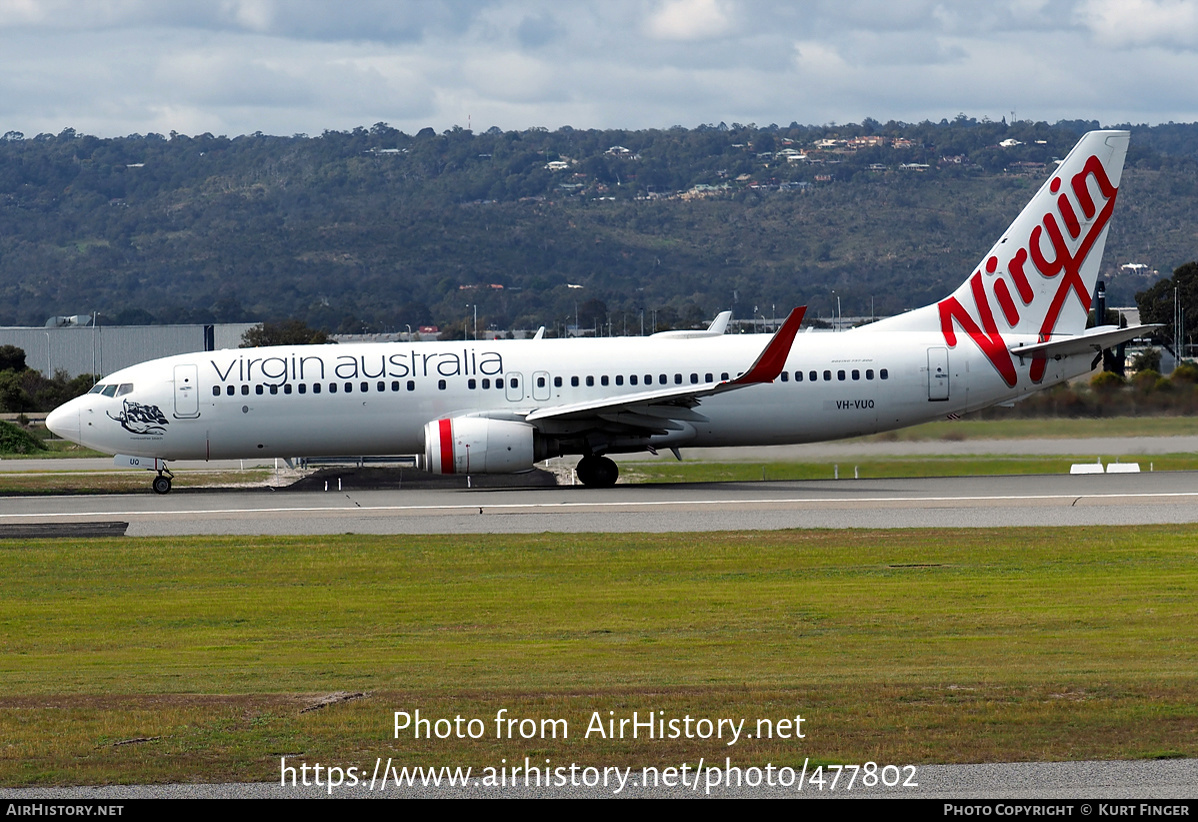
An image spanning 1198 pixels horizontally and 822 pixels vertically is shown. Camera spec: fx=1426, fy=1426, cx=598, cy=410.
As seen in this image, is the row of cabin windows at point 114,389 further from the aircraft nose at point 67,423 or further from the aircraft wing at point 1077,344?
the aircraft wing at point 1077,344

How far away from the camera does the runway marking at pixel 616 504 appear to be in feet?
94.3

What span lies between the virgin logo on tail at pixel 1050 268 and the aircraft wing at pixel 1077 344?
84 centimetres

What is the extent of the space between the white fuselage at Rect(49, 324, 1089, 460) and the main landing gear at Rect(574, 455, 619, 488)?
42 centimetres

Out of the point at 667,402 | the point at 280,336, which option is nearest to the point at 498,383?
the point at 667,402

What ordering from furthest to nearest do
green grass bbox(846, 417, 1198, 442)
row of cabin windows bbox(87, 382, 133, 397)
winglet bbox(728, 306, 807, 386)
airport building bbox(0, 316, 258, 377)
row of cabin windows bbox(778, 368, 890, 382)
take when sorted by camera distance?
airport building bbox(0, 316, 258, 377)
green grass bbox(846, 417, 1198, 442)
row of cabin windows bbox(87, 382, 133, 397)
row of cabin windows bbox(778, 368, 890, 382)
winglet bbox(728, 306, 807, 386)

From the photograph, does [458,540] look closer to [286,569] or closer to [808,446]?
[286,569]

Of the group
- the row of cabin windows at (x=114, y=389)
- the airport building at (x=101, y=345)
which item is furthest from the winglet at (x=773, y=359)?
the airport building at (x=101, y=345)

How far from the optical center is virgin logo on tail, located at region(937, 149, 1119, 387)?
3397cm

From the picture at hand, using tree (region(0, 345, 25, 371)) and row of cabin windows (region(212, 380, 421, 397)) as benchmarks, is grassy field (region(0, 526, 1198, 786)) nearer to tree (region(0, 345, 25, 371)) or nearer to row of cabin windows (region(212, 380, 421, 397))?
row of cabin windows (region(212, 380, 421, 397))

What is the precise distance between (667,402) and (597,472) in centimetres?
267

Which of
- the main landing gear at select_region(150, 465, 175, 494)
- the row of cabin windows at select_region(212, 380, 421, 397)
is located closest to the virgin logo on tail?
the row of cabin windows at select_region(212, 380, 421, 397)

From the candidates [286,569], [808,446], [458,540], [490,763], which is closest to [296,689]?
[490,763]

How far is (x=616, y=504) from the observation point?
96.7ft

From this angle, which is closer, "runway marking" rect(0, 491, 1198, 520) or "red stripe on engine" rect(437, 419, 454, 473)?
"runway marking" rect(0, 491, 1198, 520)
